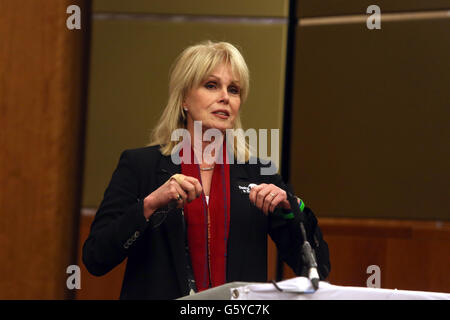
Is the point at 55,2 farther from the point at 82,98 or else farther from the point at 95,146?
the point at 95,146

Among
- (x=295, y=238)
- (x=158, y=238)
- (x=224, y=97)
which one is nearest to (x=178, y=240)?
(x=158, y=238)

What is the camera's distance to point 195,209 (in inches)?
55.7

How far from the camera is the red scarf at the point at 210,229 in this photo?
135 centimetres

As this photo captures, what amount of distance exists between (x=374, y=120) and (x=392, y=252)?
19.2 inches

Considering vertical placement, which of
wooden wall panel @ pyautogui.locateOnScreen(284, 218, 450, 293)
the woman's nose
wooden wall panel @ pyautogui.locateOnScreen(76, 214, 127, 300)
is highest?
the woman's nose

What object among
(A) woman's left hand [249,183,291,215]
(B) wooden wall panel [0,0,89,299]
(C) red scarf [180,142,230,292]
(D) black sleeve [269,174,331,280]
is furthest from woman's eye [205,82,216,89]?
(B) wooden wall panel [0,0,89,299]

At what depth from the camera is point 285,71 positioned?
7.43 ft

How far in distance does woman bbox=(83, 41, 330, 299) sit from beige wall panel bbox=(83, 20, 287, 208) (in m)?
0.73

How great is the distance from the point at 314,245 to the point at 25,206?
4.56 feet

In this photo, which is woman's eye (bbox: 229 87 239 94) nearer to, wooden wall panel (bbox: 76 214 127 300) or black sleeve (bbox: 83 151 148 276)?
black sleeve (bbox: 83 151 148 276)

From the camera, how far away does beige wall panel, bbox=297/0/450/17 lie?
2.13 metres

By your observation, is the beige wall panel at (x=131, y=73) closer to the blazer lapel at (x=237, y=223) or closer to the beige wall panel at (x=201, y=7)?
the beige wall panel at (x=201, y=7)

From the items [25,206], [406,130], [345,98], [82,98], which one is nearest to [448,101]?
[406,130]

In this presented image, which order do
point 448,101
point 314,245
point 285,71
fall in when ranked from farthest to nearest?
point 285,71 → point 448,101 → point 314,245
